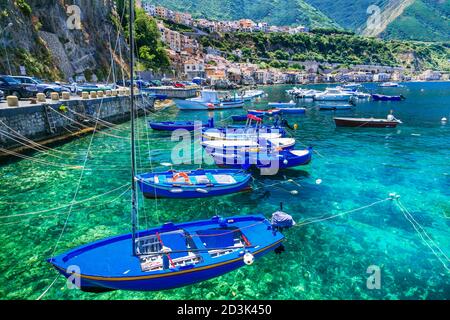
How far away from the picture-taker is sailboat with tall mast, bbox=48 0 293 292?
9930 mm

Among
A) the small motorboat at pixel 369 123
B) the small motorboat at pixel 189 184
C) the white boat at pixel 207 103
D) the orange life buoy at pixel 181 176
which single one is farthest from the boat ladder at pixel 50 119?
the small motorboat at pixel 369 123

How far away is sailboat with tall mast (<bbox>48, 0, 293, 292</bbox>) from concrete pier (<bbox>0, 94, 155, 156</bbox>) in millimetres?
17188

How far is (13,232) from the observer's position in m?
14.7

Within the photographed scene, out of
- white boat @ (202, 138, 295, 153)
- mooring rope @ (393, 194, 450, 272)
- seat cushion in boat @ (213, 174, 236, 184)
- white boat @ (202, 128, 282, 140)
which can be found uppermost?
white boat @ (202, 128, 282, 140)

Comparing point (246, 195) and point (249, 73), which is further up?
point (249, 73)

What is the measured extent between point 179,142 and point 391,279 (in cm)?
2838

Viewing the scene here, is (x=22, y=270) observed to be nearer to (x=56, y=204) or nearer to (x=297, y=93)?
(x=56, y=204)

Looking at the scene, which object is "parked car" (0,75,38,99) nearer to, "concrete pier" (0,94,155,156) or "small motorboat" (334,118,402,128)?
"concrete pier" (0,94,155,156)

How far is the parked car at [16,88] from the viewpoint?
31587 mm

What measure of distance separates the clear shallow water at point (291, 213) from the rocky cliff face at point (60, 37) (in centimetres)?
1883

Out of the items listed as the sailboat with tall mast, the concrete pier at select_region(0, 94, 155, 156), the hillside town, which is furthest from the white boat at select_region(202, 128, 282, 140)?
the hillside town

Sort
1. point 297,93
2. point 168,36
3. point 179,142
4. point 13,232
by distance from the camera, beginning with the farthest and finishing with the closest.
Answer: point 168,36 → point 297,93 → point 179,142 → point 13,232

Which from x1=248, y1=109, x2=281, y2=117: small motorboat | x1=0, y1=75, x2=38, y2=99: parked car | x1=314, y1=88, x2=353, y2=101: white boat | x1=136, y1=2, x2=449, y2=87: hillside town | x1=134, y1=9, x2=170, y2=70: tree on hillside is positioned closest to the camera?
x1=0, y1=75, x2=38, y2=99: parked car

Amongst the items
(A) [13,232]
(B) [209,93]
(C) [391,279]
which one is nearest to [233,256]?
(C) [391,279]
